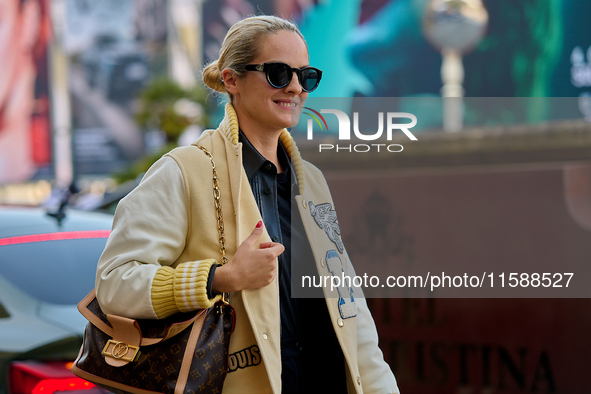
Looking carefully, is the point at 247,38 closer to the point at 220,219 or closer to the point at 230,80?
the point at 230,80

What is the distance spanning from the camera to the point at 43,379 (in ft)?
7.32

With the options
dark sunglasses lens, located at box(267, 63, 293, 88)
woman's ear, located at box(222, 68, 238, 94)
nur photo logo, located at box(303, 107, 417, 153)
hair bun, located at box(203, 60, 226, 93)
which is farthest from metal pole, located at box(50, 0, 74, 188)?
dark sunglasses lens, located at box(267, 63, 293, 88)

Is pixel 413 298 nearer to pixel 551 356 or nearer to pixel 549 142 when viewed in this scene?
pixel 551 356

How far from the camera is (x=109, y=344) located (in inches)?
58.1

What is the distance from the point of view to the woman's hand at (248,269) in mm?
1451

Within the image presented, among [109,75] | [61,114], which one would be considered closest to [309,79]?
[109,75]

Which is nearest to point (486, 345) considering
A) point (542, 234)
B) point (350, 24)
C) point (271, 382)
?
point (542, 234)

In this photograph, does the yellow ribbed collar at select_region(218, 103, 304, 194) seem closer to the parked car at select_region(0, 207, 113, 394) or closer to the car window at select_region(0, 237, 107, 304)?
the parked car at select_region(0, 207, 113, 394)

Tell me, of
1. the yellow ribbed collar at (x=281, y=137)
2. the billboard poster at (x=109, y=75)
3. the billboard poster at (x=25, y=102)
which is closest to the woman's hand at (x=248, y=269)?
the yellow ribbed collar at (x=281, y=137)

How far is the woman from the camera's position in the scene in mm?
1448

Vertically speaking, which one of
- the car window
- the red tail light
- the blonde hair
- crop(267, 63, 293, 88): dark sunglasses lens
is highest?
the blonde hair

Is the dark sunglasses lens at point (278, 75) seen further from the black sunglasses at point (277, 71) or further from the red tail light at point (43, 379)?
the red tail light at point (43, 379)

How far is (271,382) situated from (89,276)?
62.8 inches

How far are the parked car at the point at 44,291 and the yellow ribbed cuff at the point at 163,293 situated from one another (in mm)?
996
